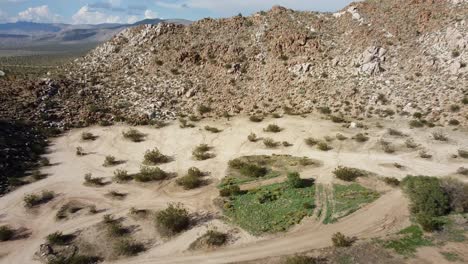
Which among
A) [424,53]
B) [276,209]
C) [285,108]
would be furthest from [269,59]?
[276,209]

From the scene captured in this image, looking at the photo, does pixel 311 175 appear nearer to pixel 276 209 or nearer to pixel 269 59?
pixel 276 209

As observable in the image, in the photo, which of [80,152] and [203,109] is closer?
[80,152]

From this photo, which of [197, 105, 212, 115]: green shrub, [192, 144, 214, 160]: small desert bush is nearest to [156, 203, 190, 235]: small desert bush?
[192, 144, 214, 160]: small desert bush

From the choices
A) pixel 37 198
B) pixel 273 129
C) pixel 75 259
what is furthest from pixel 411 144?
pixel 37 198

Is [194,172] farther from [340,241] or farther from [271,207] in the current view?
[340,241]

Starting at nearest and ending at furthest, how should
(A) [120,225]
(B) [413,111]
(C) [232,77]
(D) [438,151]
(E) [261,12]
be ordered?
1. (A) [120,225]
2. (D) [438,151]
3. (B) [413,111]
4. (C) [232,77]
5. (E) [261,12]

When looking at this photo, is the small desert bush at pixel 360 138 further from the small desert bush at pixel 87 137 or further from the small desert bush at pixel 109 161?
the small desert bush at pixel 87 137

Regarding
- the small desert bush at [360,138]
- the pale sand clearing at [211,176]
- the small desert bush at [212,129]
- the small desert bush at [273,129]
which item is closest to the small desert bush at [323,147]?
the pale sand clearing at [211,176]

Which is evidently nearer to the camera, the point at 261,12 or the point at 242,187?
the point at 242,187
